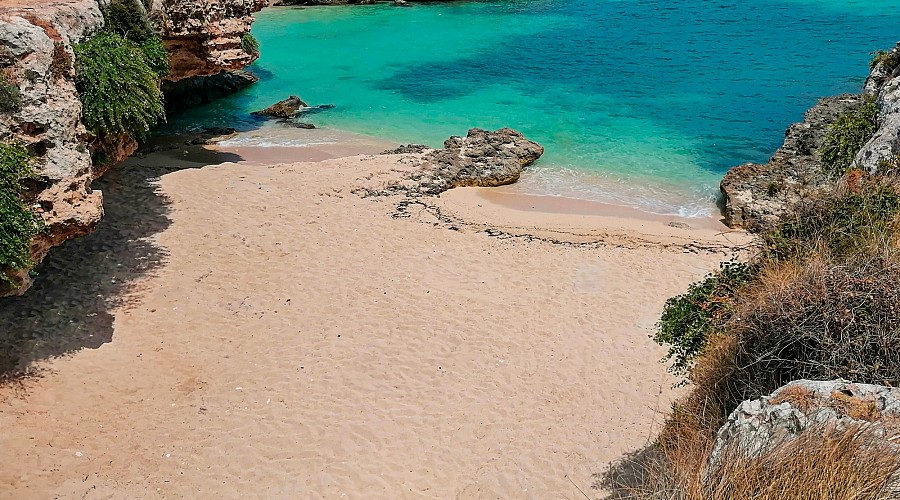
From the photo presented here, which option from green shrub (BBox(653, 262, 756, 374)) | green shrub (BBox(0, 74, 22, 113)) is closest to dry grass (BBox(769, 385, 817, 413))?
green shrub (BBox(653, 262, 756, 374))

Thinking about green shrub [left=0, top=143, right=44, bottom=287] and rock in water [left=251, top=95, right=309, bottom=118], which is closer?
green shrub [left=0, top=143, right=44, bottom=287]

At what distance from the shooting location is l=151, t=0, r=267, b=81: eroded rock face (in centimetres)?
1847

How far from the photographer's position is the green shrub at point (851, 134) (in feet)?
46.4

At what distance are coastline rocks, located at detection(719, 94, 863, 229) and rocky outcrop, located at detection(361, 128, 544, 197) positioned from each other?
6.08 meters

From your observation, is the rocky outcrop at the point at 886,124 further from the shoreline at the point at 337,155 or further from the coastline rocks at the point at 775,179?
the shoreline at the point at 337,155

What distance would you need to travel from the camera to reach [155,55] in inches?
655

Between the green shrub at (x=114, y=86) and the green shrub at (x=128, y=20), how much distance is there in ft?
2.51

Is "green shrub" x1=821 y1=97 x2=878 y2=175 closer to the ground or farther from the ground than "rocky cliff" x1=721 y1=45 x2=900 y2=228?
farther from the ground

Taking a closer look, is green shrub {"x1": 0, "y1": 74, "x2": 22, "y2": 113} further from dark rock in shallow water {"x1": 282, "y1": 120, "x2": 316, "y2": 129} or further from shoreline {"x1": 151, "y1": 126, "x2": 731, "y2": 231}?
dark rock in shallow water {"x1": 282, "y1": 120, "x2": 316, "y2": 129}

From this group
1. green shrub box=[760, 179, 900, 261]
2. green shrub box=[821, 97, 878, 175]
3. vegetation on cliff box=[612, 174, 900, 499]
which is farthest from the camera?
green shrub box=[821, 97, 878, 175]

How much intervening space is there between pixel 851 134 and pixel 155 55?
15203mm

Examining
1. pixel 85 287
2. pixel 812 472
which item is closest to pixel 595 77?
pixel 85 287

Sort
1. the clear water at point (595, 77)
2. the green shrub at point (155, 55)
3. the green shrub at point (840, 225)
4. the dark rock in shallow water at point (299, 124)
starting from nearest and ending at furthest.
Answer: the green shrub at point (840, 225) < the green shrub at point (155, 55) < the clear water at point (595, 77) < the dark rock in shallow water at point (299, 124)

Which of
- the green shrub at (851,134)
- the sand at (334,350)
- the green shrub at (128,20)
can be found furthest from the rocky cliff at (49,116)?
the green shrub at (851,134)
